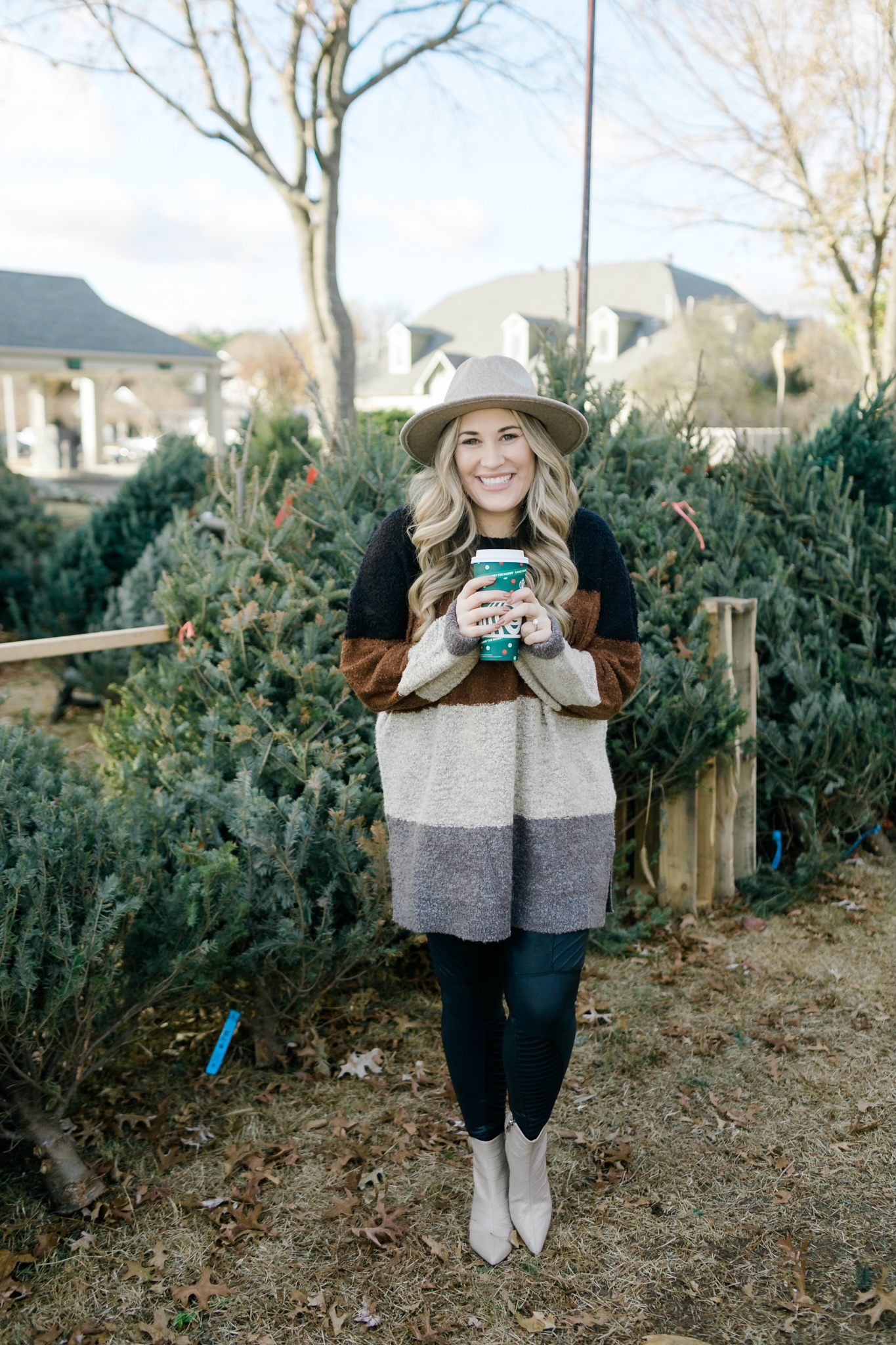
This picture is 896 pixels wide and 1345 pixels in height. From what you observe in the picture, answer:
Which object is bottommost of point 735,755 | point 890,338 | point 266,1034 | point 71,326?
point 266,1034

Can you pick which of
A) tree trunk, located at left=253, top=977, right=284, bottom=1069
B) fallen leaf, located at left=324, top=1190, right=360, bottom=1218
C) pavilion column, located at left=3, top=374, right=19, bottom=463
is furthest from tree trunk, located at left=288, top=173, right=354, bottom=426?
pavilion column, located at left=3, top=374, right=19, bottom=463

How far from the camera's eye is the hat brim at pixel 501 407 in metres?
2.19

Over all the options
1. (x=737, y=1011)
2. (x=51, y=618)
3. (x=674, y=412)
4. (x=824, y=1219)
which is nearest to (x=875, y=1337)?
(x=824, y=1219)

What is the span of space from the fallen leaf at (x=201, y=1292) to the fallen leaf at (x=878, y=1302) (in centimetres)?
148

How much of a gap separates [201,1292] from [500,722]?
1543 millimetres

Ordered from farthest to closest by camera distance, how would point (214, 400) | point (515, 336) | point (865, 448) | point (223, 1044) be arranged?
point (515, 336) → point (214, 400) → point (865, 448) → point (223, 1044)

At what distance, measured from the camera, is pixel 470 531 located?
2.24 meters

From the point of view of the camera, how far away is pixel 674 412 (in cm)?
529

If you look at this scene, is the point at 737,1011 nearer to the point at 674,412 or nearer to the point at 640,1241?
the point at 640,1241

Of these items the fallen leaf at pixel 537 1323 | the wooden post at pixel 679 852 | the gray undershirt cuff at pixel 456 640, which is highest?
the gray undershirt cuff at pixel 456 640

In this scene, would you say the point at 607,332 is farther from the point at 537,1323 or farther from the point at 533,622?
the point at 537,1323

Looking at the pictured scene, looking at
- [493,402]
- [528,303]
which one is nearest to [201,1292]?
[493,402]

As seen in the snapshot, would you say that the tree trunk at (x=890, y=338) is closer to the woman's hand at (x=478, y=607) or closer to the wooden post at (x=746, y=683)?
the wooden post at (x=746, y=683)

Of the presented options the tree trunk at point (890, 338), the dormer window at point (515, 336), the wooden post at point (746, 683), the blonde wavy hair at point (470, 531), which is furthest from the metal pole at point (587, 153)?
the dormer window at point (515, 336)
